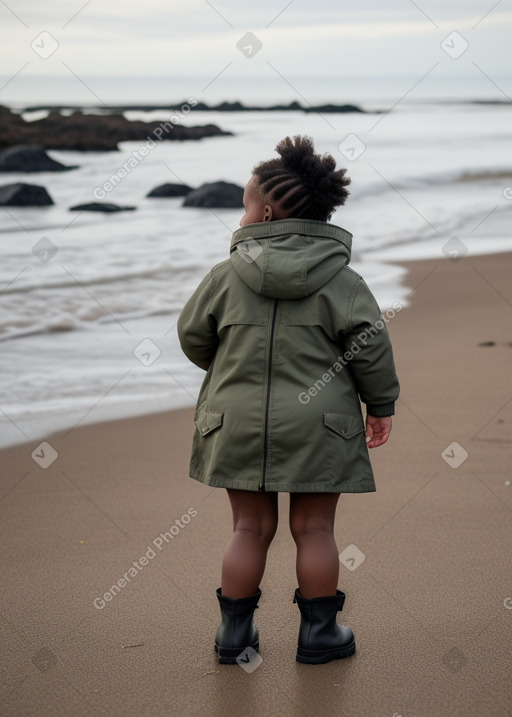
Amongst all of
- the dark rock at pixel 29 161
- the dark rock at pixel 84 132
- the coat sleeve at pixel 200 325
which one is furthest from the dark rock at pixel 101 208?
the coat sleeve at pixel 200 325

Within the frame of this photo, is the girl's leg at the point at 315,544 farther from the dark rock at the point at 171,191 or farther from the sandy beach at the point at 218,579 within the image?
the dark rock at the point at 171,191

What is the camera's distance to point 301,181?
2.63m

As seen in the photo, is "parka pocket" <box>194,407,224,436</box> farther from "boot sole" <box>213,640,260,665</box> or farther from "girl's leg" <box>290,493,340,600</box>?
"boot sole" <box>213,640,260,665</box>

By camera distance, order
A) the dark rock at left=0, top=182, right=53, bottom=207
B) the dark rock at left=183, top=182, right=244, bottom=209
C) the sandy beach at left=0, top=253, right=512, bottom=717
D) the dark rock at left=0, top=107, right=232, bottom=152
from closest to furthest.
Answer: the sandy beach at left=0, top=253, right=512, bottom=717, the dark rock at left=183, top=182, right=244, bottom=209, the dark rock at left=0, top=182, right=53, bottom=207, the dark rock at left=0, top=107, right=232, bottom=152

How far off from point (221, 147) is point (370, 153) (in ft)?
17.3

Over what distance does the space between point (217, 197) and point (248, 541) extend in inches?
537

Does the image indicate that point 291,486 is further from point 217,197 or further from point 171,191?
point 171,191

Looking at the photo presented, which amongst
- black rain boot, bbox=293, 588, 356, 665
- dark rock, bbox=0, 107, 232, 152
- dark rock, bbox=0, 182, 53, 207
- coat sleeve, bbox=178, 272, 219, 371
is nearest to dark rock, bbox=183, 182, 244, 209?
dark rock, bbox=0, 182, 53, 207

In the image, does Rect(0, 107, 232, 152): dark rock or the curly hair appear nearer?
the curly hair

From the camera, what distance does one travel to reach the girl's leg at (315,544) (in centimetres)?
264

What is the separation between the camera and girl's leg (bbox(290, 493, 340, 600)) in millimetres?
2637

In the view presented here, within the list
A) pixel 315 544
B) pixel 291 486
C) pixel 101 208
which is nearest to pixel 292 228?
pixel 291 486

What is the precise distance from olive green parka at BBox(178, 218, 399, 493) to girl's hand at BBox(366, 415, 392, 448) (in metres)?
0.07

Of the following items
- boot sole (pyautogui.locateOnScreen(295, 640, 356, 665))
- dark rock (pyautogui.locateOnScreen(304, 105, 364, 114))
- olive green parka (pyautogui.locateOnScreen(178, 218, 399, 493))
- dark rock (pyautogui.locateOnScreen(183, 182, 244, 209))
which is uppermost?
olive green parka (pyautogui.locateOnScreen(178, 218, 399, 493))
